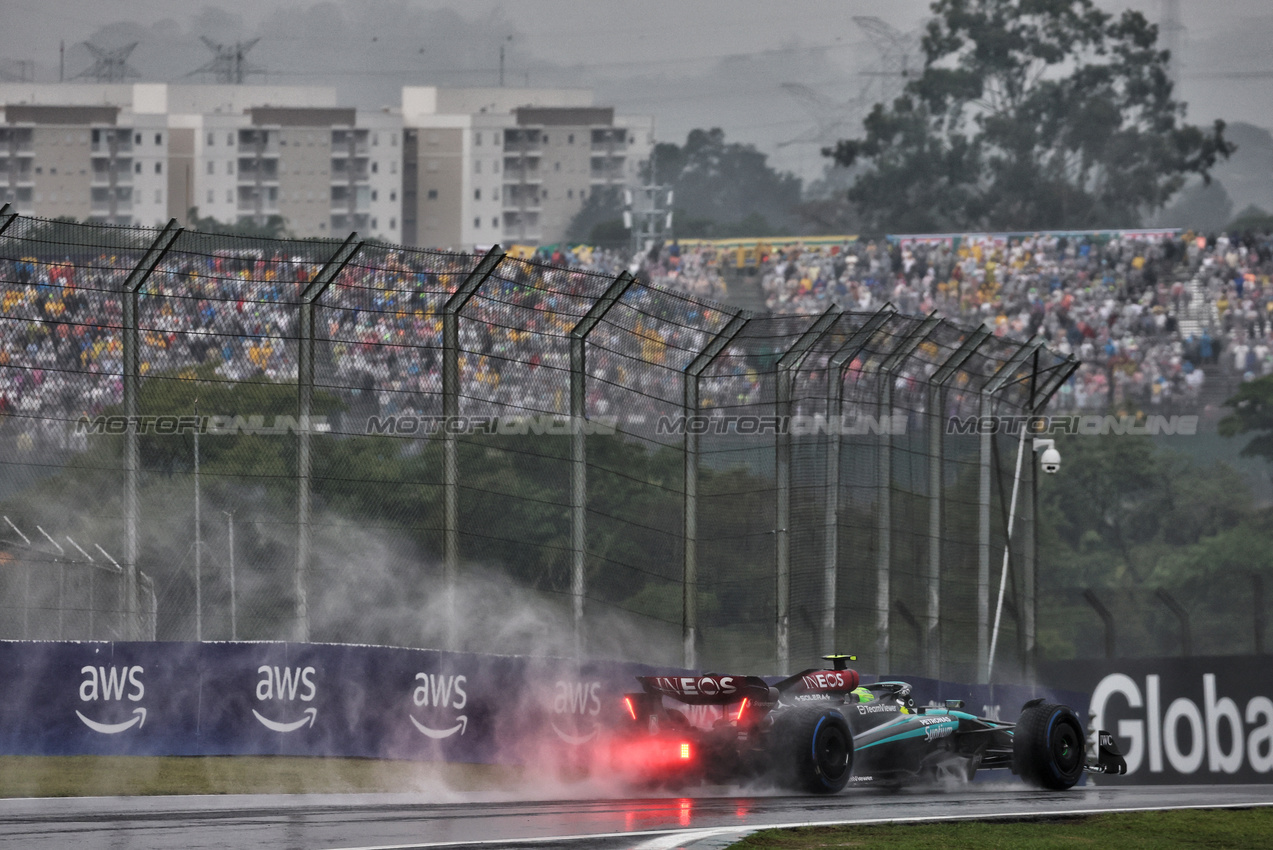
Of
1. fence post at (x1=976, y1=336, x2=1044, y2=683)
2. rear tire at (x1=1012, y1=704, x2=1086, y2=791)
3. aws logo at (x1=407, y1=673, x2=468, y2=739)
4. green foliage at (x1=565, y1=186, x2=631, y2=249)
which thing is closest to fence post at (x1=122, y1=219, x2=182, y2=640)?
aws logo at (x1=407, y1=673, x2=468, y2=739)

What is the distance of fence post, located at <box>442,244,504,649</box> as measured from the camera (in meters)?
13.6

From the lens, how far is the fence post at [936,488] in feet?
62.1

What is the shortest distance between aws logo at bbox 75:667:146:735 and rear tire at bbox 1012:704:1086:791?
7462 mm

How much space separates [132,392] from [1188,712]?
1364 centimetres

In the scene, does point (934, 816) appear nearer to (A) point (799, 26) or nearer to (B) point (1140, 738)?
(B) point (1140, 738)

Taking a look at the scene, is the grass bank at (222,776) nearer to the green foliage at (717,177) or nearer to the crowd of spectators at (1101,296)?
the crowd of spectators at (1101,296)

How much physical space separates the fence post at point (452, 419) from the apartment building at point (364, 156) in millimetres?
109195

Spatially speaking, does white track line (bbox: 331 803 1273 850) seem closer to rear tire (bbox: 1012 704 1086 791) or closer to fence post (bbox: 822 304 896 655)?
rear tire (bbox: 1012 704 1086 791)

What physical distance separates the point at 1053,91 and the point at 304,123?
5563 cm

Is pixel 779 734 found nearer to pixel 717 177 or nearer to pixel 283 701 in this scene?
pixel 283 701

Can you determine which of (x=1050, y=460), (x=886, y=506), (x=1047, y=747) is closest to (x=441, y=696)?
(x=1047, y=747)

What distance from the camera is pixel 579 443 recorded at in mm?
14625

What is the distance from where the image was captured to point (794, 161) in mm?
134875

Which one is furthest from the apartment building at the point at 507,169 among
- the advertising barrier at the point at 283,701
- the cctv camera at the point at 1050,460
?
the advertising barrier at the point at 283,701
